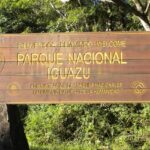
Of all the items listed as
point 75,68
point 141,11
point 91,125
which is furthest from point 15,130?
point 141,11

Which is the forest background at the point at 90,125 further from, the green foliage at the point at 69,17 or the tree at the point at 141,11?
the green foliage at the point at 69,17

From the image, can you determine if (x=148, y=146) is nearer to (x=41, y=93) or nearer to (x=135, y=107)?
(x=135, y=107)

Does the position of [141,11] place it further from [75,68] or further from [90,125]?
[75,68]

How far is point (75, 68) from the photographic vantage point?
297 inches

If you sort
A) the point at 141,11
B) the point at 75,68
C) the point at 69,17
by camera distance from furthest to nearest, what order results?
the point at 69,17 → the point at 141,11 → the point at 75,68

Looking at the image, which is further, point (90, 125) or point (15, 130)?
point (90, 125)

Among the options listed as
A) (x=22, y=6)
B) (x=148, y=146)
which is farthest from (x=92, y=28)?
(x=148, y=146)

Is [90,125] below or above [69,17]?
below

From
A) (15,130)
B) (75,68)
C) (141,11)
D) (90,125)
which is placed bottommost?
(90,125)

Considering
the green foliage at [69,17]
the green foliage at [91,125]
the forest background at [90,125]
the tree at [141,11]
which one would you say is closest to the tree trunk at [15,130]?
the forest background at [90,125]

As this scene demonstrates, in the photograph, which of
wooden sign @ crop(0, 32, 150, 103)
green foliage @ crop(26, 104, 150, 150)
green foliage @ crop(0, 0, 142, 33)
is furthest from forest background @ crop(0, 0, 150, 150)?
green foliage @ crop(0, 0, 142, 33)

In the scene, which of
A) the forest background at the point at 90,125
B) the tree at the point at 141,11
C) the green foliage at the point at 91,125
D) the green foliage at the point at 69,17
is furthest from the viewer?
the green foliage at the point at 69,17

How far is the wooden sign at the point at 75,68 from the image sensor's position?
24.6 ft

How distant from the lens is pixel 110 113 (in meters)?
13.9
